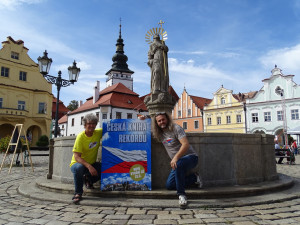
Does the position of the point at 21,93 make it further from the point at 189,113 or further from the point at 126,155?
the point at 126,155

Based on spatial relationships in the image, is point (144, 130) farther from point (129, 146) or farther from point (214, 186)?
point (214, 186)

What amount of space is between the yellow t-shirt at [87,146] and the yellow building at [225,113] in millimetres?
34173

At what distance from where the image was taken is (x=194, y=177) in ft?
14.3

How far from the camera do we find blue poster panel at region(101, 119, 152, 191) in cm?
435

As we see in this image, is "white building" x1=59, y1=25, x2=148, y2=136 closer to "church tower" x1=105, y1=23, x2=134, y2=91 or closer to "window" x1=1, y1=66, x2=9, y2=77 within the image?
"window" x1=1, y1=66, x2=9, y2=77

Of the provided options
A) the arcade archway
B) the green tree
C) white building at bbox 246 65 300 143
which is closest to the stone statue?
the arcade archway

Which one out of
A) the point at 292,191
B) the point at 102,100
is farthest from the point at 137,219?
the point at 102,100

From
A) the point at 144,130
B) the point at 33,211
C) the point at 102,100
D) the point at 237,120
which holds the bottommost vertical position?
the point at 33,211

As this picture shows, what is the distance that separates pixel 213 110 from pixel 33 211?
123 feet

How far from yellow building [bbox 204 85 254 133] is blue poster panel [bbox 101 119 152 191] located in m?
33.8

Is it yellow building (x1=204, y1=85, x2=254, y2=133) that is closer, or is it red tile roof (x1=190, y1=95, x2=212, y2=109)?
yellow building (x1=204, y1=85, x2=254, y2=133)

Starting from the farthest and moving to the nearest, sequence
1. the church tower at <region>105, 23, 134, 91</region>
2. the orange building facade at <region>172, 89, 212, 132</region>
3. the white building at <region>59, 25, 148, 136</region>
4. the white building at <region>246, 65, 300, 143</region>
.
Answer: the church tower at <region>105, 23, 134, 91</region> → the orange building facade at <region>172, 89, 212, 132</region> → the white building at <region>59, 25, 148, 136</region> → the white building at <region>246, 65, 300, 143</region>

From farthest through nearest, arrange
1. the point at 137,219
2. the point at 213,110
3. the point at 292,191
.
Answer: the point at 213,110 < the point at 292,191 < the point at 137,219

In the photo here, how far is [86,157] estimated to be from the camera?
14.2ft
